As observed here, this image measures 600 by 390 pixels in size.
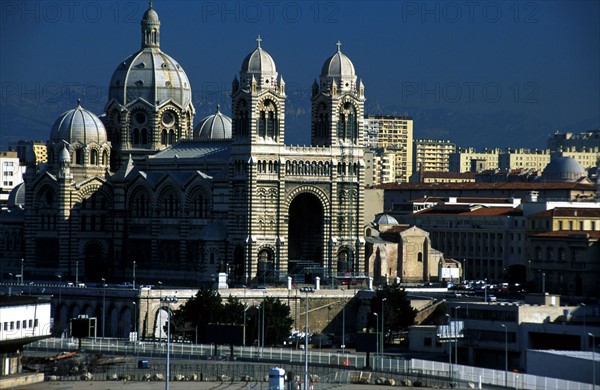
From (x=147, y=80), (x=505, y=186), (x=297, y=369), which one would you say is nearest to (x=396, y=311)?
(x=297, y=369)

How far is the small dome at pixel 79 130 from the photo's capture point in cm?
14900

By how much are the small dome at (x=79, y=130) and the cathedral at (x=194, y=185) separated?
99 millimetres

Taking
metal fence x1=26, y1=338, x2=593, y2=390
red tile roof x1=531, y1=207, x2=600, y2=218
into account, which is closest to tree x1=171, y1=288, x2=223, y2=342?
metal fence x1=26, y1=338, x2=593, y2=390

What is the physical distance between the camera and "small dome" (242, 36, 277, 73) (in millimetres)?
135875

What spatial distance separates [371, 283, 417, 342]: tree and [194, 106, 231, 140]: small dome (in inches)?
1195

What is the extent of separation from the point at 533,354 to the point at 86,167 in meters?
55.3

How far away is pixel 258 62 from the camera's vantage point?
446ft

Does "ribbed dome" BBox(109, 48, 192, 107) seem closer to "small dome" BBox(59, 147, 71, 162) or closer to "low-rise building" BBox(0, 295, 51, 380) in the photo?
"small dome" BBox(59, 147, 71, 162)

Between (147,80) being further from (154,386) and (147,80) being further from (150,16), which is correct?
(154,386)

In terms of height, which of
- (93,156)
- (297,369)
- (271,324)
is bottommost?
(297,369)

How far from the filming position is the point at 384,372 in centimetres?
10181

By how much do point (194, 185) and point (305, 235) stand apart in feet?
26.5

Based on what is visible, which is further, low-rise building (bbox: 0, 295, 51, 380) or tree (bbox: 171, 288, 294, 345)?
tree (bbox: 171, 288, 294, 345)

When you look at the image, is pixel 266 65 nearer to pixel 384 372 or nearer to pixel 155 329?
pixel 155 329
